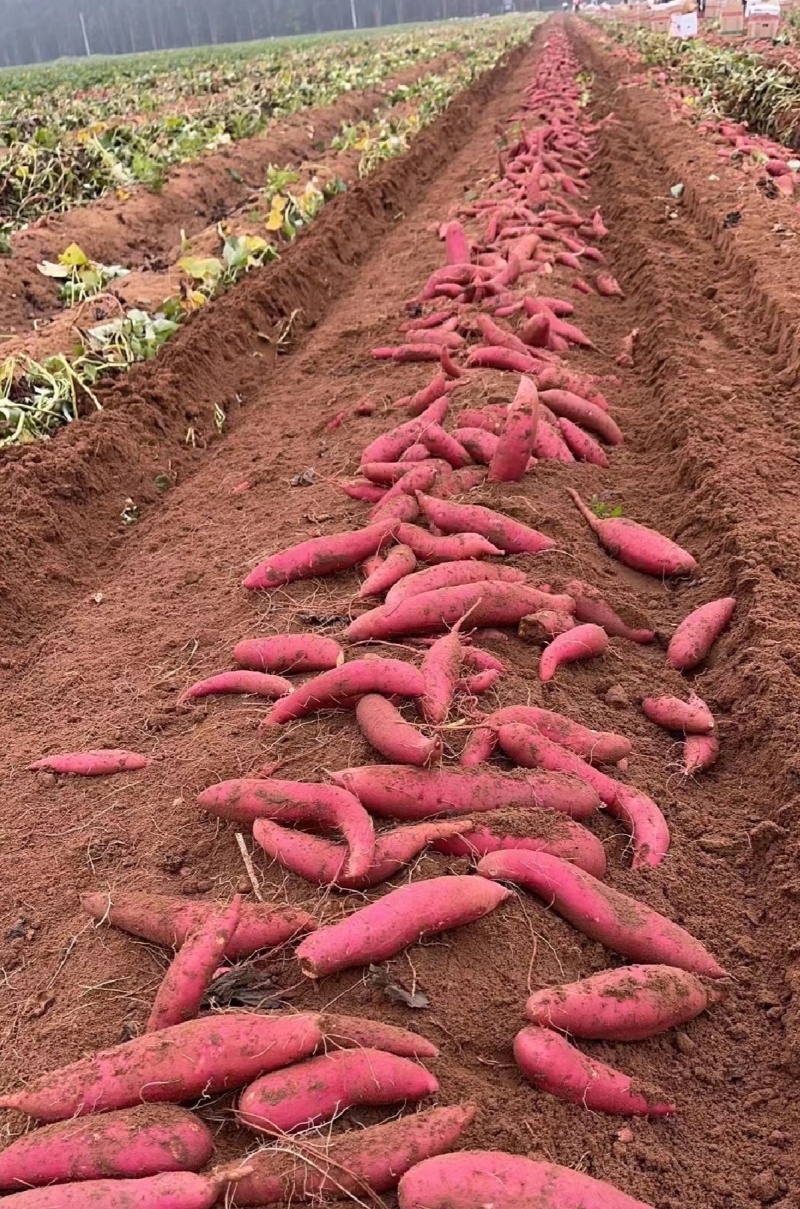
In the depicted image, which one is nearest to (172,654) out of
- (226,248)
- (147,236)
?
(226,248)

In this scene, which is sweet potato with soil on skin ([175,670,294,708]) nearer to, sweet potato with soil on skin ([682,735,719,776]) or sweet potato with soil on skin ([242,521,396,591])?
sweet potato with soil on skin ([242,521,396,591])

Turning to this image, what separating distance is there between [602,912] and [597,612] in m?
1.40

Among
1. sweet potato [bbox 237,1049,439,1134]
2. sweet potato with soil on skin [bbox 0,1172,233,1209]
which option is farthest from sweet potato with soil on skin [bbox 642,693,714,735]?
sweet potato with soil on skin [bbox 0,1172,233,1209]

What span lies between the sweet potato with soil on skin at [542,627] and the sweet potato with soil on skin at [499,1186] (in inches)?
69.4

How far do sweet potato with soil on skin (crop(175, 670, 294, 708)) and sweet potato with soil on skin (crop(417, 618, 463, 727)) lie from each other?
50 cm

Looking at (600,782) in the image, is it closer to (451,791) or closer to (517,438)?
(451,791)

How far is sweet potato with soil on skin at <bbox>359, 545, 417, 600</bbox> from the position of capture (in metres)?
3.22

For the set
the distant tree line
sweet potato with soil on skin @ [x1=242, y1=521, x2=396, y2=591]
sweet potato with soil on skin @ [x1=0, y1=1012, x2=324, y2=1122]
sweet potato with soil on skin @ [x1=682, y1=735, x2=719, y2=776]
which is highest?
the distant tree line

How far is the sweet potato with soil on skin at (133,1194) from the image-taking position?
153 centimetres

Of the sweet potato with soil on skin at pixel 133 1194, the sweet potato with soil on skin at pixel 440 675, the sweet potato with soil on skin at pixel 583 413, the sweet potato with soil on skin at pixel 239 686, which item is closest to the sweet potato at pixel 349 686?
the sweet potato with soil on skin at pixel 440 675

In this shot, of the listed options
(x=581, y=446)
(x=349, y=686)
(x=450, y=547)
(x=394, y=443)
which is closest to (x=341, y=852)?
(x=349, y=686)

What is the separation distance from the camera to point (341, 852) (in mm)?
2213

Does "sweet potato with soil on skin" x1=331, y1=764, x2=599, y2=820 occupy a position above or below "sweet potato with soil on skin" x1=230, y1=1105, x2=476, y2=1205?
above

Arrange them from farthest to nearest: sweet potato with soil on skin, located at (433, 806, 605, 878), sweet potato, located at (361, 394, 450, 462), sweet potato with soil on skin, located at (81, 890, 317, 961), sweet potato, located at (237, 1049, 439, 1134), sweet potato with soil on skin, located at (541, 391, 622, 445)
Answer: sweet potato with soil on skin, located at (541, 391, 622, 445) < sweet potato, located at (361, 394, 450, 462) < sweet potato with soil on skin, located at (433, 806, 605, 878) < sweet potato with soil on skin, located at (81, 890, 317, 961) < sweet potato, located at (237, 1049, 439, 1134)
